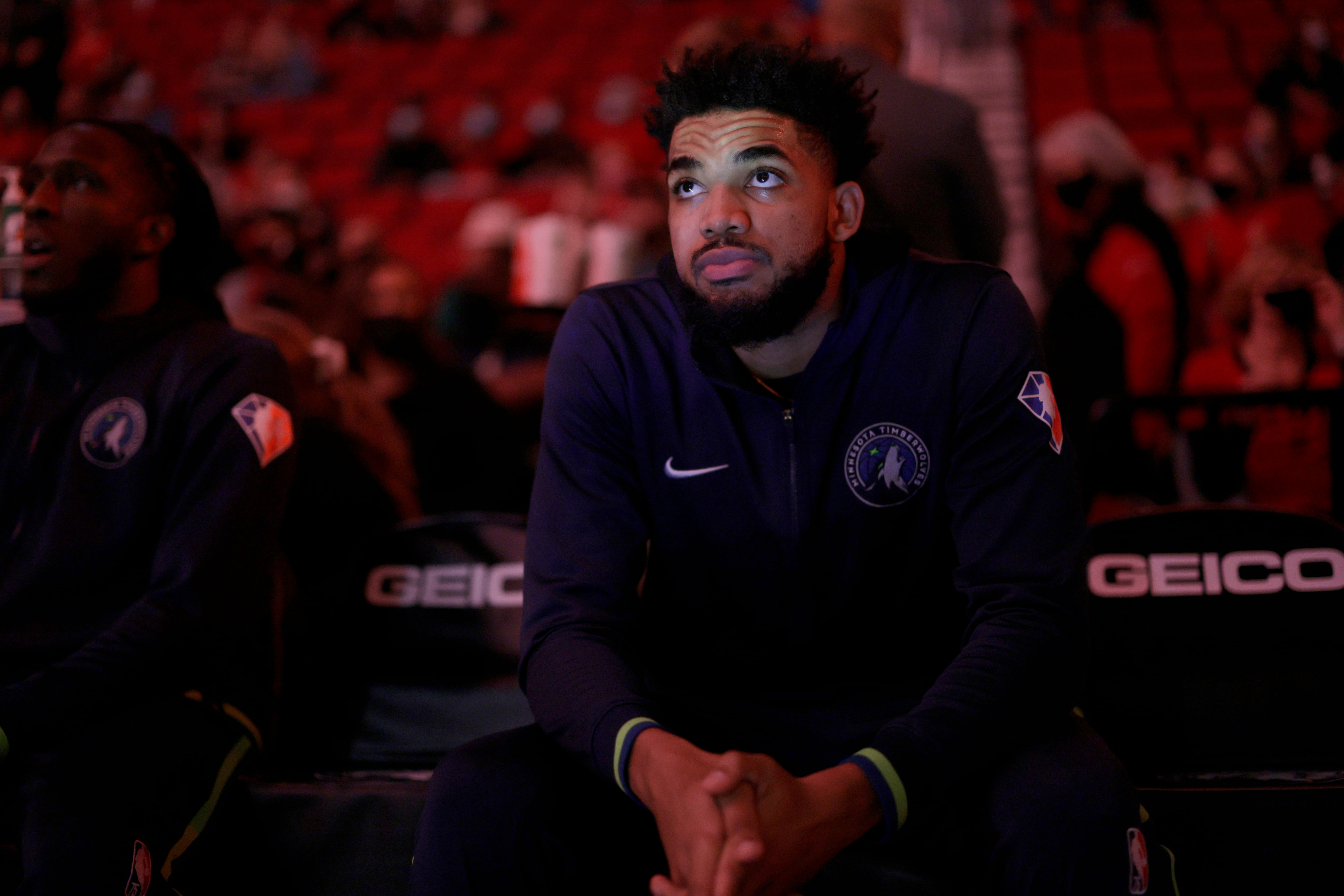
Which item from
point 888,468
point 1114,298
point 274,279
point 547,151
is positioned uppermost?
point 547,151

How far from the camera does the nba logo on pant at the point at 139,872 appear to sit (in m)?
1.37

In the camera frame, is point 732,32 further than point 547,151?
No

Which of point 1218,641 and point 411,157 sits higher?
point 411,157

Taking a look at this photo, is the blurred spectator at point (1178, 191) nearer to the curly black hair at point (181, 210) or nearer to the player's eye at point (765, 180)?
the player's eye at point (765, 180)

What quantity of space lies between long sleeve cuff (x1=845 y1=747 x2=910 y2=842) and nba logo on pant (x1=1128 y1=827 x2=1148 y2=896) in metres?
0.25

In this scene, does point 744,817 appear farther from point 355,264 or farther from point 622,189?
point 622,189

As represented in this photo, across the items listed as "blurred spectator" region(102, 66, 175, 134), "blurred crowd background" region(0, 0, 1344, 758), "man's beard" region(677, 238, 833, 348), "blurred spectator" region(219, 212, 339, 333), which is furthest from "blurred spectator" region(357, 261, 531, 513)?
"blurred spectator" region(102, 66, 175, 134)

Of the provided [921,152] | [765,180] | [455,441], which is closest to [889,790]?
[765,180]

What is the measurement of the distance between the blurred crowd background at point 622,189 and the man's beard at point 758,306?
0.58 meters

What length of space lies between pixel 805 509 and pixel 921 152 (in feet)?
3.73

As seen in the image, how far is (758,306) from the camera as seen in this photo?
1.46 m

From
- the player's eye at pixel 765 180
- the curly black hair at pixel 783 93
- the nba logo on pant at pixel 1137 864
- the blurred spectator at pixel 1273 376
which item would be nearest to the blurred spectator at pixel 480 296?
the blurred spectator at pixel 1273 376

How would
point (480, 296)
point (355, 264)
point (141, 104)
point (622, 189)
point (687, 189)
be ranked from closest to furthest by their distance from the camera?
point (687, 189)
point (480, 296)
point (355, 264)
point (622, 189)
point (141, 104)

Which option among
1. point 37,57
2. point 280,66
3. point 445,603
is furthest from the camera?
point 280,66
